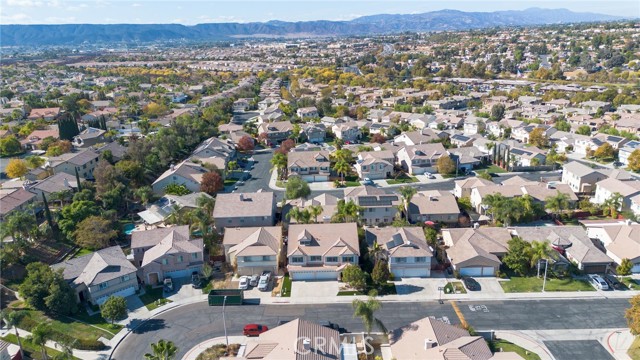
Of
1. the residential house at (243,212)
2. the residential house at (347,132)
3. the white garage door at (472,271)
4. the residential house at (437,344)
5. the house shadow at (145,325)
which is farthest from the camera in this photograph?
the residential house at (347,132)

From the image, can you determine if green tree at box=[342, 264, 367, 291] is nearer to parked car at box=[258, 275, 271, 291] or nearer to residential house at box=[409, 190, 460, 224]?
parked car at box=[258, 275, 271, 291]

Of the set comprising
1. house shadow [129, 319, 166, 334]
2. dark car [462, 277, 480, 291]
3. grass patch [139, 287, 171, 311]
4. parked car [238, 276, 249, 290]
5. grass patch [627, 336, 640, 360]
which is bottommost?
grass patch [627, 336, 640, 360]

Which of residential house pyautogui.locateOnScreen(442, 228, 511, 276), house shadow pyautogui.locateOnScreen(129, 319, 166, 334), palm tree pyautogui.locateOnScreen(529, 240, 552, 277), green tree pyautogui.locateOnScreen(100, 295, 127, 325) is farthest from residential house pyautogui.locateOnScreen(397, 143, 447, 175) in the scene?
green tree pyautogui.locateOnScreen(100, 295, 127, 325)

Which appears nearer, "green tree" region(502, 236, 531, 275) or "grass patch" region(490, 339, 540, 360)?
"grass patch" region(490, 339, 540, 360)

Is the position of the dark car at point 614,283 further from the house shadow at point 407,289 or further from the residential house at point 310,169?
the residential house at point 310,169

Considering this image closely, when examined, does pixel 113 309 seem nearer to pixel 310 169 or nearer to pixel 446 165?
pixel 310 169

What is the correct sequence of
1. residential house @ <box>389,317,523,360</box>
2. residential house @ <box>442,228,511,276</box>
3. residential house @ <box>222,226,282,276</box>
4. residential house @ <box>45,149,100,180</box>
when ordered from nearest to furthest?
residential house @ <box>389,317,523,360</box>, residential house @ <box>442,228,511,276</box>, residential house @ <box>222,226,282,276</box>, residential house @ <box>45,149,100,180</box>

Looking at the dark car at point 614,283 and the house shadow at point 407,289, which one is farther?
the house shadow at point 407,289

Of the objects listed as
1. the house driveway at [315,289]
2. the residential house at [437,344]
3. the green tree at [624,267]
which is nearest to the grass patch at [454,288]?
the residential house at [437,344]
